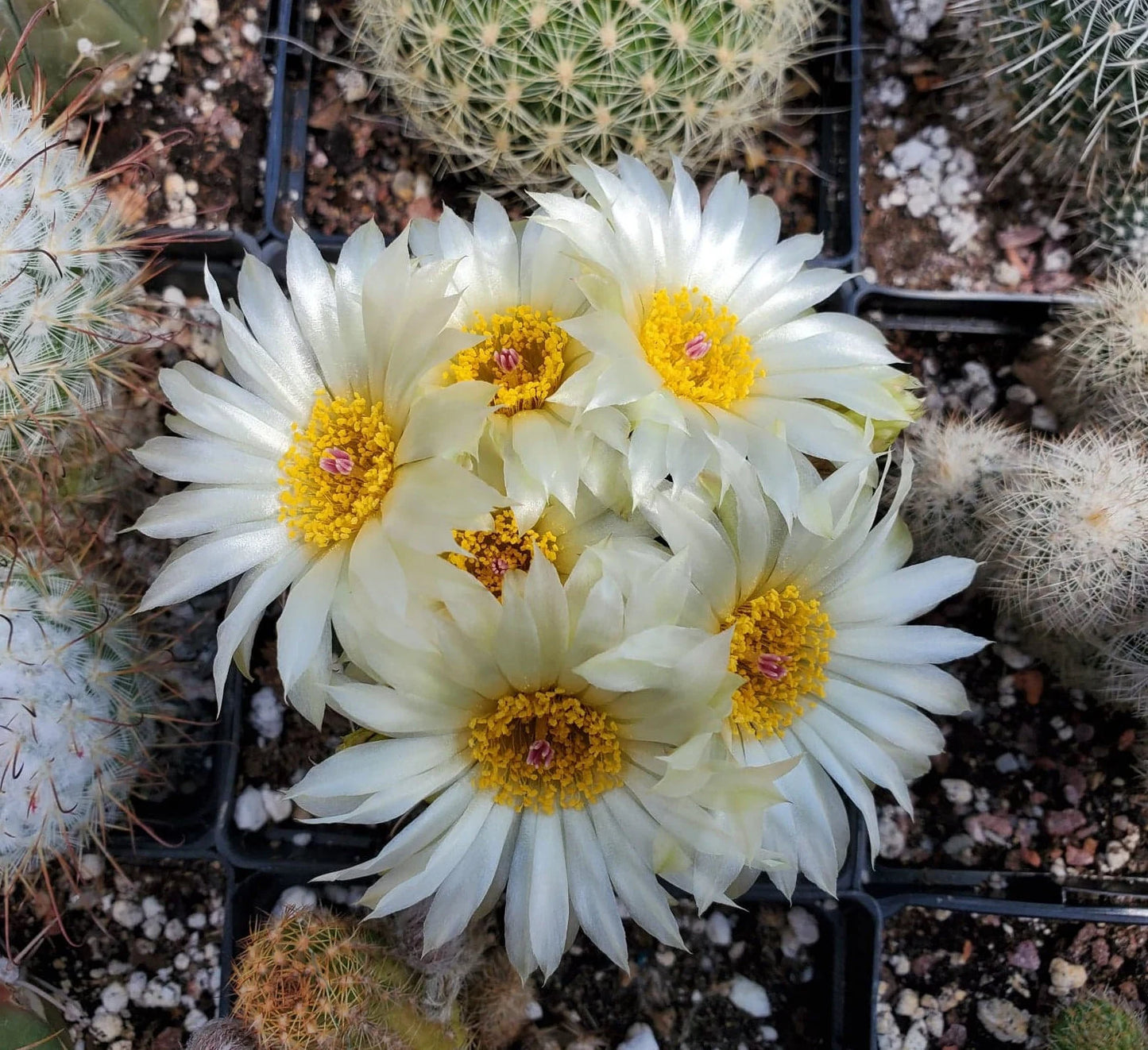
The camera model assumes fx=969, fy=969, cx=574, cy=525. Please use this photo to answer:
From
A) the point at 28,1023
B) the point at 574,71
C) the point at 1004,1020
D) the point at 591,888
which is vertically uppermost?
the point at 574,71

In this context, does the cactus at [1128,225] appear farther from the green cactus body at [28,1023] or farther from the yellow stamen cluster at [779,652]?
the green cactus body at [28,1023]

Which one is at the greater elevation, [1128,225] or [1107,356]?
[1128,225]

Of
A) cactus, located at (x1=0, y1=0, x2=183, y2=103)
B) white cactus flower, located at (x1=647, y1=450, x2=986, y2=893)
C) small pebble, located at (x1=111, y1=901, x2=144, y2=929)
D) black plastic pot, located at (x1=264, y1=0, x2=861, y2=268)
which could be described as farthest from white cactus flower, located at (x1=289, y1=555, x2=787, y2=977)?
cactus, located at (x1=0, y1=0, x2=183, y2=103)

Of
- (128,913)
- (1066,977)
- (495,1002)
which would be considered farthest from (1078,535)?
(128,913)

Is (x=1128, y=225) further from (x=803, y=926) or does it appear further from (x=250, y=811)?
(x=250, y=811)

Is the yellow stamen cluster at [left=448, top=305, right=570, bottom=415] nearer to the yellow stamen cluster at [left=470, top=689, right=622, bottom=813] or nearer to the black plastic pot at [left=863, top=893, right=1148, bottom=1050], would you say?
the yellow stamen cluster at [left=470, top=689, right=622, bottom=813]

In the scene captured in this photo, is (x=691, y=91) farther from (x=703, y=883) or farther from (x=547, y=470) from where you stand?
(x=703, y=883)

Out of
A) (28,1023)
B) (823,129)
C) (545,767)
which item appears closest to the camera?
(545,767)

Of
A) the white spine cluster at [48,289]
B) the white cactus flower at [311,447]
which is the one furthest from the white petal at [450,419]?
the white spine cluster at [48,289]
